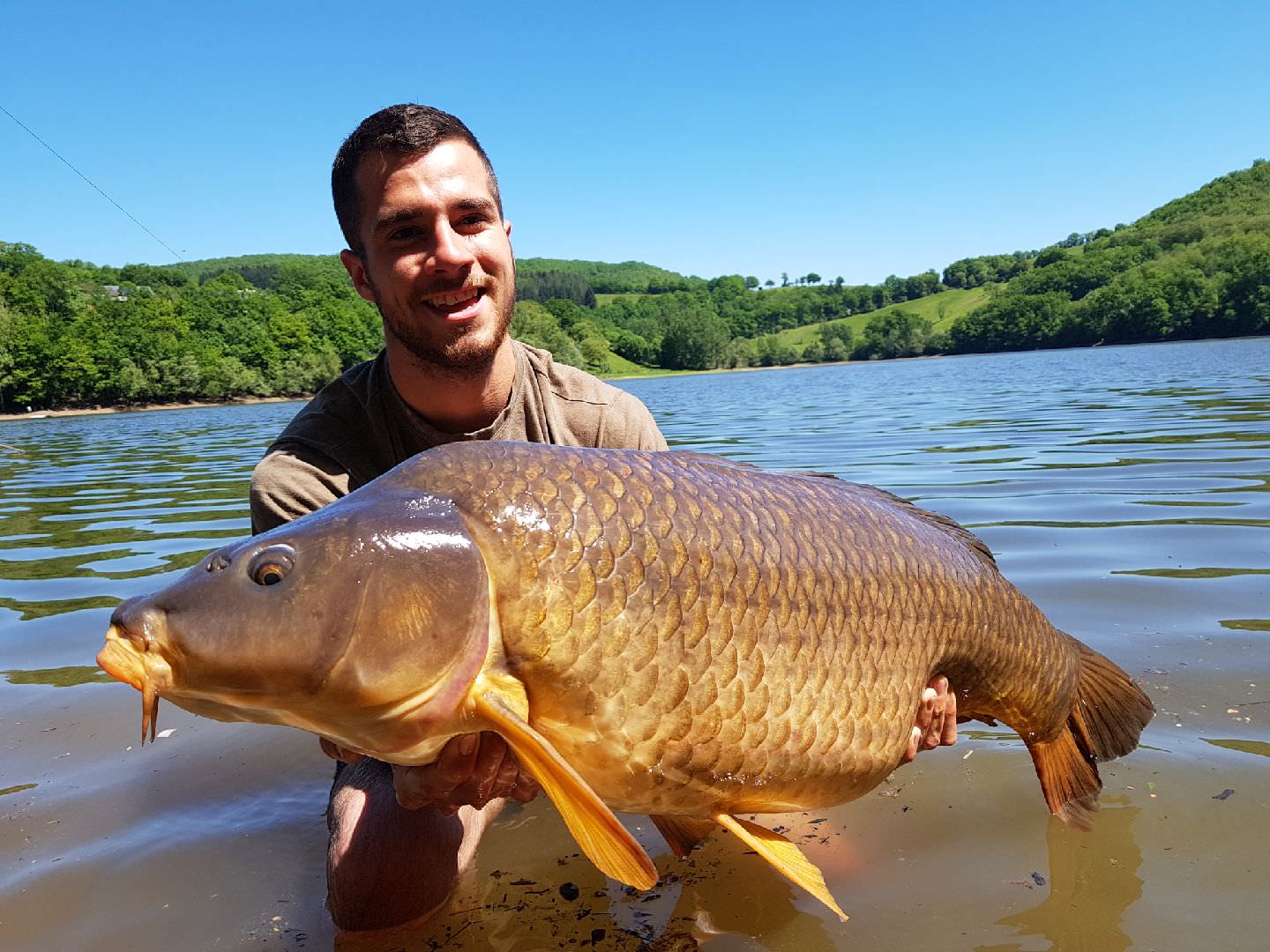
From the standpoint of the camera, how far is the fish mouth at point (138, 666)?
55.7 inches

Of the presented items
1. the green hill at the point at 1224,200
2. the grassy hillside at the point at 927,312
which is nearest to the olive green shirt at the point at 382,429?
the grassy hillside at the point at 927,312

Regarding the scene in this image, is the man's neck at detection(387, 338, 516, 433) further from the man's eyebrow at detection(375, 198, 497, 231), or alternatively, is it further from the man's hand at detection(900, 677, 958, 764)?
the man's hand at detection(900, 677, 958, 764)

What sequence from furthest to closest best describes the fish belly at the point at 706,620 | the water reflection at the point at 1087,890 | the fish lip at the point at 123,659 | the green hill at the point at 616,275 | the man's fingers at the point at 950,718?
the green hill at the point at 616,275 → the man's fingers at the point at 950,718 → the water reflection at the point at 1087,890 → the fish belly at the point at 706,620 → the fish lip at the point at 123,659

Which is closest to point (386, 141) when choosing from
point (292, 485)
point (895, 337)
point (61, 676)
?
point (292, 485)

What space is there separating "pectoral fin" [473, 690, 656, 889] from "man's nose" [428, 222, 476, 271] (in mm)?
1690

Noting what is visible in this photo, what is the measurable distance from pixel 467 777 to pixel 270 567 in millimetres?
608

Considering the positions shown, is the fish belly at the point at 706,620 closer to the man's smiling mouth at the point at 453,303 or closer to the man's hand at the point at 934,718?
the man's hand at the point at 934,718

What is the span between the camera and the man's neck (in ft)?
9.32

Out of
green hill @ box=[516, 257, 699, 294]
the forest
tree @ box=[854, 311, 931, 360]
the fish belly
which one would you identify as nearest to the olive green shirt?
the fish belly

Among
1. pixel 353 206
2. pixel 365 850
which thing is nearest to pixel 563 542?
pixel 365 850

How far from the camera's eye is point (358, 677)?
4.89 ft

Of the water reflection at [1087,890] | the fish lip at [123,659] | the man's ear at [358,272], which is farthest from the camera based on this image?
the man's ear at [358,272]

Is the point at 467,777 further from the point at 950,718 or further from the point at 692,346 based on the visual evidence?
the point at 692,346

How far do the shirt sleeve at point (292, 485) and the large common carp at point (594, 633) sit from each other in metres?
1.03
